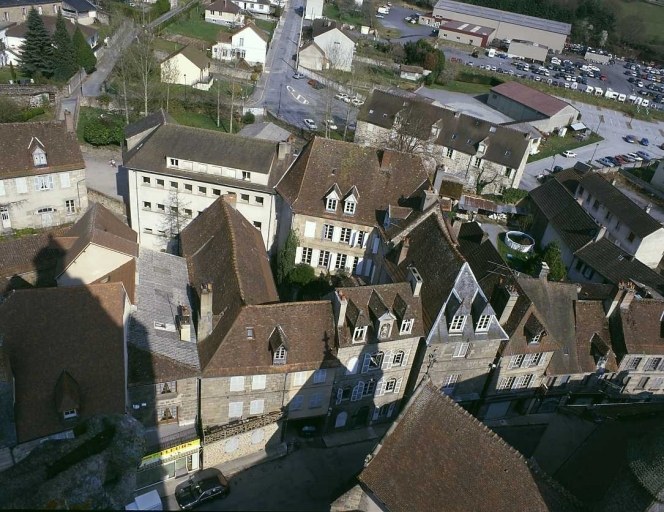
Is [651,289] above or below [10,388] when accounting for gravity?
below

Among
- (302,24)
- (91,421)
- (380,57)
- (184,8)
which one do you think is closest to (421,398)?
(91,421)

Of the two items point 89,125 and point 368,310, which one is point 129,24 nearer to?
point 89,125

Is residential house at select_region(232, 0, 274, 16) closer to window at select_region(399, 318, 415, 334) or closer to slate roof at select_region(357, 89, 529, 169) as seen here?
slate roof at select_region(357, 89, 529, 169)

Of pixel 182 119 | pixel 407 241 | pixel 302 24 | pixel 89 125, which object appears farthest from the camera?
pixel 302 24

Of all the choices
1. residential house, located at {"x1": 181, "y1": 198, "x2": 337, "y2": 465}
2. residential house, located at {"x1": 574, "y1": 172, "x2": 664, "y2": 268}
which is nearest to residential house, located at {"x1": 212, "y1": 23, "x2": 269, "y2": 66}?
residential house, located at {"x1": 574, "y1": 172, "x2": 664, "y2": 268}

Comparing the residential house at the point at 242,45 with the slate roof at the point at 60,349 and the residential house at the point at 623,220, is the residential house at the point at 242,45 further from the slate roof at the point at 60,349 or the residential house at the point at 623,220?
the slate roof at the point at 60,349

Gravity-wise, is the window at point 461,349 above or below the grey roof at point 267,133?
below

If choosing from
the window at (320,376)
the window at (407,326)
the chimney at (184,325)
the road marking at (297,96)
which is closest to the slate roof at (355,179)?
the window at (407,326)
